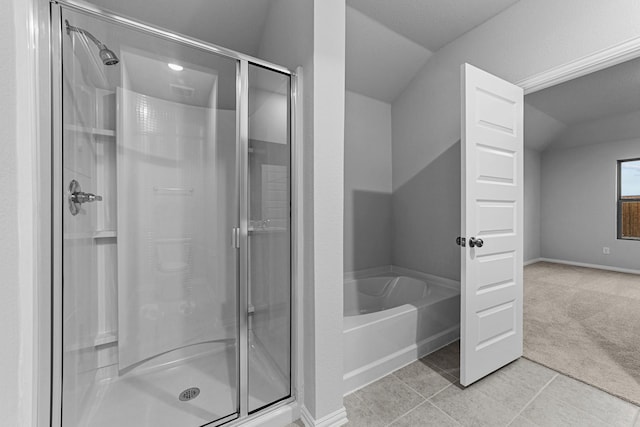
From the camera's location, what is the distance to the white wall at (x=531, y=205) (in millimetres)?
5279

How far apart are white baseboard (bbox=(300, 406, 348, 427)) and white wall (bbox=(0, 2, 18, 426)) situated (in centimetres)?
110

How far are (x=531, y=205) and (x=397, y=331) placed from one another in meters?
5.25

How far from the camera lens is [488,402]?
1.52m

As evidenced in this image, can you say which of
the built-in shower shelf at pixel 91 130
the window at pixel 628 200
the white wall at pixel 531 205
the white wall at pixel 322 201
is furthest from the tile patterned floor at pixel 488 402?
the window at pixel 628 200

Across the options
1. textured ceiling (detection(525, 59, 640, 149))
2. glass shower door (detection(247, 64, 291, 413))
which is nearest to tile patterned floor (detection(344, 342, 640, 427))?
glass shower door (detection(247, 64, 291, 413))

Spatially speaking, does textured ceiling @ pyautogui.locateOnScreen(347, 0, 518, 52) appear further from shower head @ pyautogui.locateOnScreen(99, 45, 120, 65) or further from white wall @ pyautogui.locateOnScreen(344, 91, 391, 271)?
shower head @ pyautogui.locateOnScreen(99, 45, 120, 65)

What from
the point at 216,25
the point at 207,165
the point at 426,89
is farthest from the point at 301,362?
the point at 426,89

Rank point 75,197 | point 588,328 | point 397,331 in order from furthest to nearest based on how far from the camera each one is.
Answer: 1. point 588,328
2. point 397,331
3. point 75,197

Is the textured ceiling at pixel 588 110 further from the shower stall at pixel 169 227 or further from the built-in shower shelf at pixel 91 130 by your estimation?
the built-in shower shelf at pixel 91 130

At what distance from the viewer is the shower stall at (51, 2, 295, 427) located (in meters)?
1.16

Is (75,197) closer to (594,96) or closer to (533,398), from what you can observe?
(533,398)

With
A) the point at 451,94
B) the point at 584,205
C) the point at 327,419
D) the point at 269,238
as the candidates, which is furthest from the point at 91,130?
the point at 584,205

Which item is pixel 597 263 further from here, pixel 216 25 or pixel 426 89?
pixel 216 25

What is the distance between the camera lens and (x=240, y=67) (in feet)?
4.46
